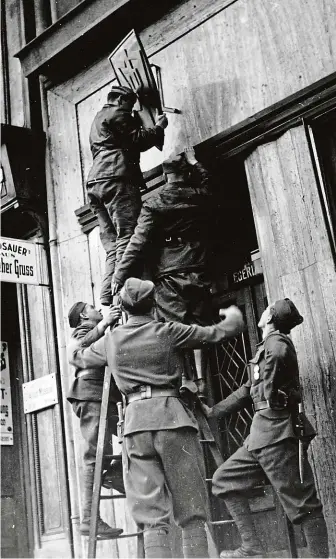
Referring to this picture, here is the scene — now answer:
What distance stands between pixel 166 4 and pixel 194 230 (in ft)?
9.44

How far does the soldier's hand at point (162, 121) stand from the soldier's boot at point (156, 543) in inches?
151

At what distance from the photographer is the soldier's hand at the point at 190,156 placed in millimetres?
7145

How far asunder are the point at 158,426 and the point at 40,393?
13.2ft

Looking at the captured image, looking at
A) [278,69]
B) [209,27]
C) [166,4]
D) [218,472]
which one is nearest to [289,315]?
[218,472]

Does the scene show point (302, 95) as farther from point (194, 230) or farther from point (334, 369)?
point (334, 369)

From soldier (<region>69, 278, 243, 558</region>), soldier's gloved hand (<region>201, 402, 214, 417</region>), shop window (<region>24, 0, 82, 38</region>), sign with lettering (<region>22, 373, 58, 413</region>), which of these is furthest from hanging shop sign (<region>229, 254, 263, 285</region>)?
shop window (<region>24, 0, 82, 38</region>)

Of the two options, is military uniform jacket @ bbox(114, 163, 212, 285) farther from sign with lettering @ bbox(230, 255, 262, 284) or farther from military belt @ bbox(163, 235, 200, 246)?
sign with lettering @ bbox(230, 255, 262, 284)

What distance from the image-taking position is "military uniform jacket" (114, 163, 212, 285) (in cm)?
689

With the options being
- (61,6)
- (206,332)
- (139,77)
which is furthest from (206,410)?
(61,6)

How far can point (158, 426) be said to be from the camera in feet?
17.7

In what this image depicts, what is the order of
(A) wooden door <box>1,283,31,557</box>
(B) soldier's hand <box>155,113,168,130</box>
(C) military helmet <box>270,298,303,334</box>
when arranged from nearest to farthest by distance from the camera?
(C) military helmet <box>270,298,303,334</box>
(B) soldier's hand <box>155,113,168,130</box>
(A) wooden door <box>1,283,31,557</box>

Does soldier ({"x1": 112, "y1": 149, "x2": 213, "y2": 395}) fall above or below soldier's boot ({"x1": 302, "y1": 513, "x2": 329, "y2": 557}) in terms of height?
above

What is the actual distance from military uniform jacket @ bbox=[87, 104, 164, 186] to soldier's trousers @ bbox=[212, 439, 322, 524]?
2.86 m

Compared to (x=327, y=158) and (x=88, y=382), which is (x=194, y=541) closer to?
(x=88, y=382)
